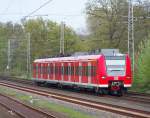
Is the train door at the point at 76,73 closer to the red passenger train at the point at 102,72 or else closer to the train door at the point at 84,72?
the red passenger train at the point at 102,72

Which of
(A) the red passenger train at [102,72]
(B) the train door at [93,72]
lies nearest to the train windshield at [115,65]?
(A) the red passenger train at [102,72]

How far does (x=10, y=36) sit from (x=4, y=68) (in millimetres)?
9549

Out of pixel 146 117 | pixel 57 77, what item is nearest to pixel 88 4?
pixel 57 77

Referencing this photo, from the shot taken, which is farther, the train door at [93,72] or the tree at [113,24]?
the tree at [113,24]

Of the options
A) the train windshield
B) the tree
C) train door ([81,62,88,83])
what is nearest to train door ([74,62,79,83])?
train door ([81,62,88,83])

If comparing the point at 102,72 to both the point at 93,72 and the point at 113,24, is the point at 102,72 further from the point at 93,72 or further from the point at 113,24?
the point at 113,24

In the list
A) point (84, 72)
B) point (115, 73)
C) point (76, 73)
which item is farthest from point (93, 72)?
point (76, 73)

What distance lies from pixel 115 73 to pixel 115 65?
1.67 feet

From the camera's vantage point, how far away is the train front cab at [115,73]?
33.6 metres

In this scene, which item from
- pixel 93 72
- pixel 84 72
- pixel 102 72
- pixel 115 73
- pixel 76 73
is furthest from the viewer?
pixel 76 73

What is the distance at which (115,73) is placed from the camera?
34.1m

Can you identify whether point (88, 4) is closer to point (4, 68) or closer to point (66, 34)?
point (66, 34)

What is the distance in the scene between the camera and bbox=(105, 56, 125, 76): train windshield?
34000mm

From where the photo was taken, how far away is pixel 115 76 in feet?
111
